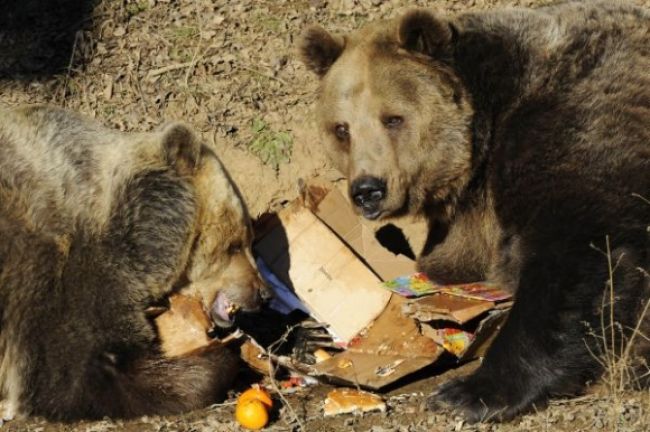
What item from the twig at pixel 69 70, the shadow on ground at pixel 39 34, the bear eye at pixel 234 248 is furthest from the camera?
the shadow on ground at pixel 39 34

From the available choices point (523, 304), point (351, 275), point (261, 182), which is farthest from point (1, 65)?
point (523, 304)

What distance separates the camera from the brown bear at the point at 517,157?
6207 mm

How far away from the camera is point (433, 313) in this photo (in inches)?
269

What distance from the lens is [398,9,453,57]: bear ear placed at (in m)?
6.88

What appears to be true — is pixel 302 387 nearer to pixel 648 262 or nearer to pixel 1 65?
pixel 648 262

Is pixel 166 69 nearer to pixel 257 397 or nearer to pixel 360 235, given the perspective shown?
pixel 360 235

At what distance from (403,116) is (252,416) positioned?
2.14 metres

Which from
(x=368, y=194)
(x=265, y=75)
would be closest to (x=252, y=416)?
(x=368, y=194)

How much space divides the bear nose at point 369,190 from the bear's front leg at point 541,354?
4.16 feet

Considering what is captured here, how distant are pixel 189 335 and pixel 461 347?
173 cm

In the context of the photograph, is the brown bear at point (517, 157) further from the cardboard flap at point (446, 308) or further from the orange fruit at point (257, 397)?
the orange fruit at point (257, 397)

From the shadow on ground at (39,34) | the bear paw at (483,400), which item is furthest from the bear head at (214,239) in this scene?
the shadow on ground at (39,34)

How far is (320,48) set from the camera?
7.42 m

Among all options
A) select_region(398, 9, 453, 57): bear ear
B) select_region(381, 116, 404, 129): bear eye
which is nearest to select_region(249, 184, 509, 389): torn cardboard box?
select_region(381, 116, 404, 129): bear eye
